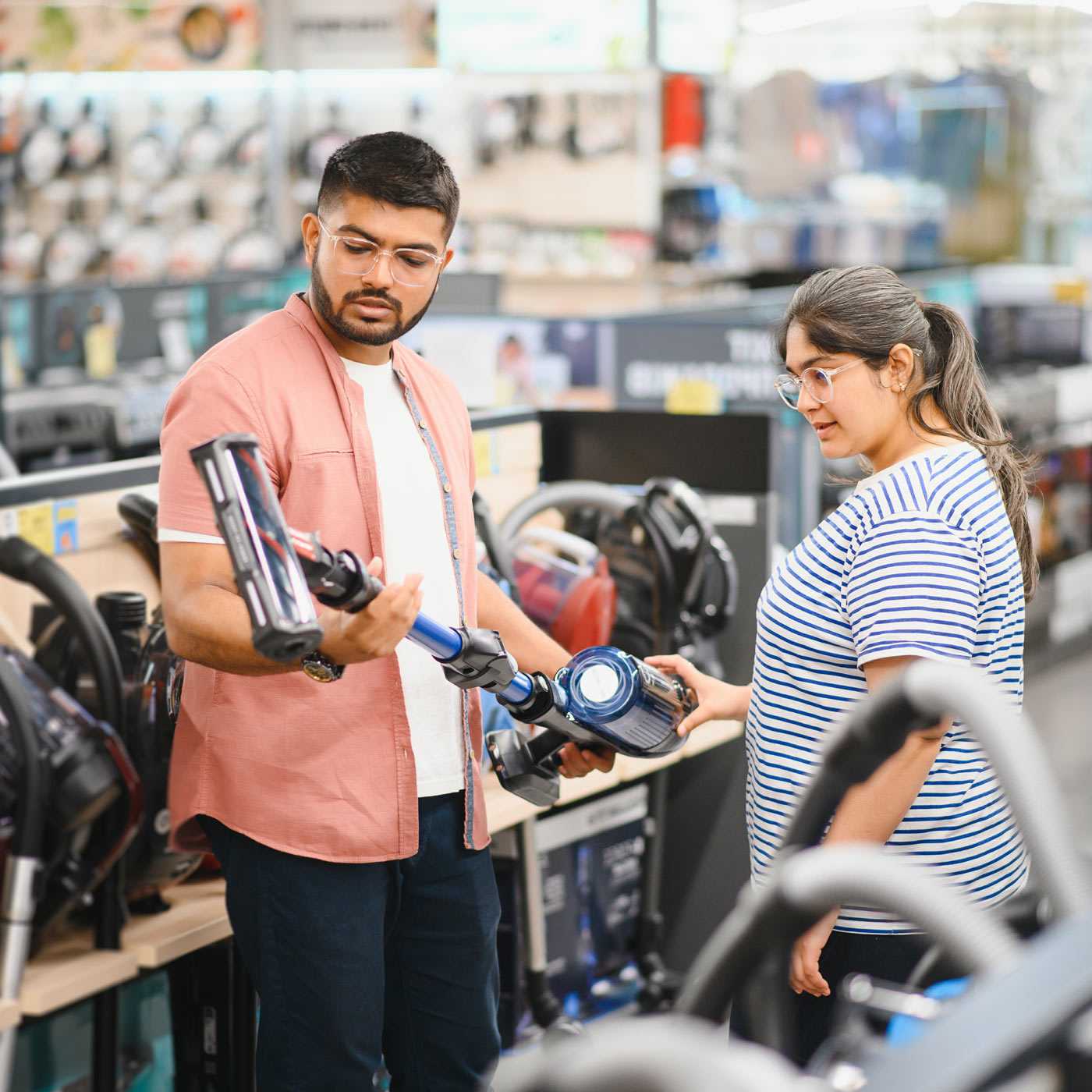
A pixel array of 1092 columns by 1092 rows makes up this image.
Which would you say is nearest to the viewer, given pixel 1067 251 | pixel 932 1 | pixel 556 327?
pixel 556 327

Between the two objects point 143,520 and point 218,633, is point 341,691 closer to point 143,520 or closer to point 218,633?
point 218,633

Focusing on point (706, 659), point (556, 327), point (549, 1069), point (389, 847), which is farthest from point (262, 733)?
point (556, 327)

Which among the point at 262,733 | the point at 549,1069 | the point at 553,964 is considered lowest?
the point at 553,964

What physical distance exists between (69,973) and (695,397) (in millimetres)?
3133

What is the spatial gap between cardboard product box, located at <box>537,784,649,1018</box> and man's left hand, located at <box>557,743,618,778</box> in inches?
44.5

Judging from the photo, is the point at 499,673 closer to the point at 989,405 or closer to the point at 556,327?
the point at 989,405

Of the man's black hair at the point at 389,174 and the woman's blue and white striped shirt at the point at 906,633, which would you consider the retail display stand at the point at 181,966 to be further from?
the man's black hair at the point at 389,174

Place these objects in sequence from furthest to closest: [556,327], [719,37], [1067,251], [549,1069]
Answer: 1. [1067,251]
2. [719,37]
3. [556,327]
4. [549,1069]

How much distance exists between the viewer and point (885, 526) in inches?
74.8

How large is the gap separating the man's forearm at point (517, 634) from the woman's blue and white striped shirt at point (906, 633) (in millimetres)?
377

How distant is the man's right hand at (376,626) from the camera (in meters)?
1.69

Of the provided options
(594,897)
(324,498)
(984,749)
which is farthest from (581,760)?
(594,897)

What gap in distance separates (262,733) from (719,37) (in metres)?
8.02

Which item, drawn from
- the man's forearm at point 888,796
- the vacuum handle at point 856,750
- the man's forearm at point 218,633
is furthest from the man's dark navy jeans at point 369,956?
the vacuum handle at point 856,750
